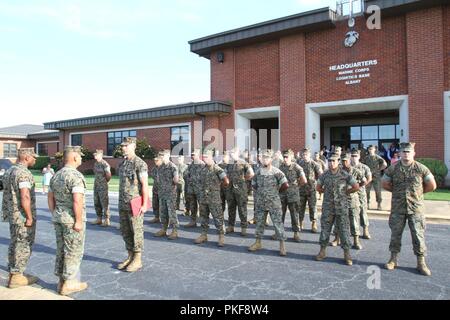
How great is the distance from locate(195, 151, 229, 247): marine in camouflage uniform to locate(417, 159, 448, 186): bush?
1060cm

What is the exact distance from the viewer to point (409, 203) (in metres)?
5.16

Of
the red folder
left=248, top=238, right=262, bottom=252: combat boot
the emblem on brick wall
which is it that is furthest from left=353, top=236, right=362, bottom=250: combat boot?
the emblem on brick wall

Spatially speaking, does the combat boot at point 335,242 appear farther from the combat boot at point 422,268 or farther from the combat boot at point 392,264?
the combat boot at point 422,268

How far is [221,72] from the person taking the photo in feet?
67.3

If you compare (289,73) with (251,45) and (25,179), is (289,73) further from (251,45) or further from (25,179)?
(25,179)

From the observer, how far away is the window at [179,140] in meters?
21.5

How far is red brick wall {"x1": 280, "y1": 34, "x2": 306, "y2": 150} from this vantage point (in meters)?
17.8

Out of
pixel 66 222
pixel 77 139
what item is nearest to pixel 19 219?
pixel 66 222

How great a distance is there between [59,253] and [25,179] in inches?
45.5

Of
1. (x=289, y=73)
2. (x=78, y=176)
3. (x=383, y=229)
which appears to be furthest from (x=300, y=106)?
(x=78, y=176)

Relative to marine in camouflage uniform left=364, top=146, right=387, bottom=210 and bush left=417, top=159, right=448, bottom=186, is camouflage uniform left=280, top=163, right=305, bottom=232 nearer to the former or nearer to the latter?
marine in camouflage uniform left=364, top=146, right=387, bottom=210

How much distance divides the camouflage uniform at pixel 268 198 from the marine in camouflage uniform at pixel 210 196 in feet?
2.61

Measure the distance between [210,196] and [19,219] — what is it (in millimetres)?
3375

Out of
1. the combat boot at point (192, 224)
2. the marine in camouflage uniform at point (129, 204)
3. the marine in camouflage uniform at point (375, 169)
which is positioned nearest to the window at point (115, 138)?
the combat boot at point (192, 224)
